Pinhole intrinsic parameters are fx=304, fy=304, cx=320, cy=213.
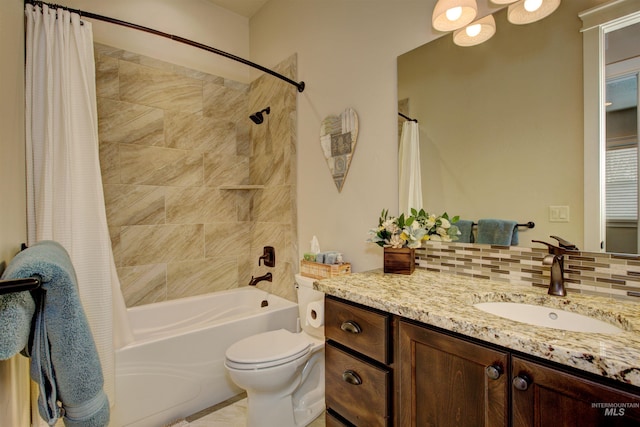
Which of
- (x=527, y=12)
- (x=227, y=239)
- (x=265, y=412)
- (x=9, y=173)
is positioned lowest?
(x=265, y=412)

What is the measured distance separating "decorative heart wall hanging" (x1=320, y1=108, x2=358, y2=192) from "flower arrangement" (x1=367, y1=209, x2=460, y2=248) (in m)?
0.58

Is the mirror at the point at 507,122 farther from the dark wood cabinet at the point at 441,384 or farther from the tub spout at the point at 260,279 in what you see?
the tub spout at the point at 260,279

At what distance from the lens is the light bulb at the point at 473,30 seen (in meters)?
1.34

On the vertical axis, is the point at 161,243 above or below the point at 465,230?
below

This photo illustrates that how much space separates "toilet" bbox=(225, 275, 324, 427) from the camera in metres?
1.51

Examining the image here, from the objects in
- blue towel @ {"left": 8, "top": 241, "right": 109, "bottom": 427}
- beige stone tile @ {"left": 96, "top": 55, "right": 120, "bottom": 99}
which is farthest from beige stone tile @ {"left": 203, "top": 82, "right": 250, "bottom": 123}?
blue towel @ {"left": 8, "top": 241, "right": 109, "bottom": 427}

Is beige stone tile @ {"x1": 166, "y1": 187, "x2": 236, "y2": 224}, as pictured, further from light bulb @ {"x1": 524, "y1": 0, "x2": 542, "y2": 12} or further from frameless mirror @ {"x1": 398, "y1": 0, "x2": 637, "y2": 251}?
light bulb @ {"x1": 524, "y1": 0, "x2": 542, "y2": 12}

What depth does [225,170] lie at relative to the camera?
2793 millimetres

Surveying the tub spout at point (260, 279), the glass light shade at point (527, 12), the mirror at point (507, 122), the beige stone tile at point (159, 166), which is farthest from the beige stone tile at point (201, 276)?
the glass light shade at point (527, 12)

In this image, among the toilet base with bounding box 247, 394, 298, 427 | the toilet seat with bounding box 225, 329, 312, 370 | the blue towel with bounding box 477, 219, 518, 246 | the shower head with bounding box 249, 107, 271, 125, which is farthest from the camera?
the shower head with bounding box 249, 107, 271, 125

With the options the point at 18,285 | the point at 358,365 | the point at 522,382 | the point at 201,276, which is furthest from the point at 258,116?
the point at 522,382

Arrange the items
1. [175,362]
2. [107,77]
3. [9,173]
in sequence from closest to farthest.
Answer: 1. [9,173]
2. [175,362]
3. [107,77]

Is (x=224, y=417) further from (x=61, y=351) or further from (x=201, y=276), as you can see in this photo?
(x=61, y=351)

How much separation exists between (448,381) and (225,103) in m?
2.74
